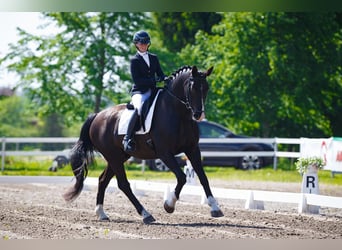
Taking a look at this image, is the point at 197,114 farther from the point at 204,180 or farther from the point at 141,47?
the point at 141,47

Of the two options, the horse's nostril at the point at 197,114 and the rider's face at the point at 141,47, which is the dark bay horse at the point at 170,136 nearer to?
the horse's nostril at the point at 197,114

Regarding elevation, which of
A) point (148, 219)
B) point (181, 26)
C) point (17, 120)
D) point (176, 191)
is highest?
point (181, 26)

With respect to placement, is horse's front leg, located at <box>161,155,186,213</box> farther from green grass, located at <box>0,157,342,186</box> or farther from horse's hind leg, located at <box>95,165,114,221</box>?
green grass, located at <box>0,157,342,186</box>

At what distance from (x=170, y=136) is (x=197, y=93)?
615mm

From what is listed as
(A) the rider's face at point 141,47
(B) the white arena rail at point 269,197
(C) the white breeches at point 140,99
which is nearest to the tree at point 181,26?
(B) the white arena rail at point 269,197

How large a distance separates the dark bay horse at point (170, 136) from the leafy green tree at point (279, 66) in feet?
39.5

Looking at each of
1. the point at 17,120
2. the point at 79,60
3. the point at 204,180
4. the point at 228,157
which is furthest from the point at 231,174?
the point at 17,120

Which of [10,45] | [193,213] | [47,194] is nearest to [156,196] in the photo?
[47,194]

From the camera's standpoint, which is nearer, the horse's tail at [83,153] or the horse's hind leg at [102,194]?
the horse's hind leg at [102,194]

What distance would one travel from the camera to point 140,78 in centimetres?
879

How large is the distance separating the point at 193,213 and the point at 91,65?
12779mm

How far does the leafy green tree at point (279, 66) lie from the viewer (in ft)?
69.1

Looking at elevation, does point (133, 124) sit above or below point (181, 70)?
below

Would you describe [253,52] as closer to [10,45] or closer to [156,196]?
[10,45]
